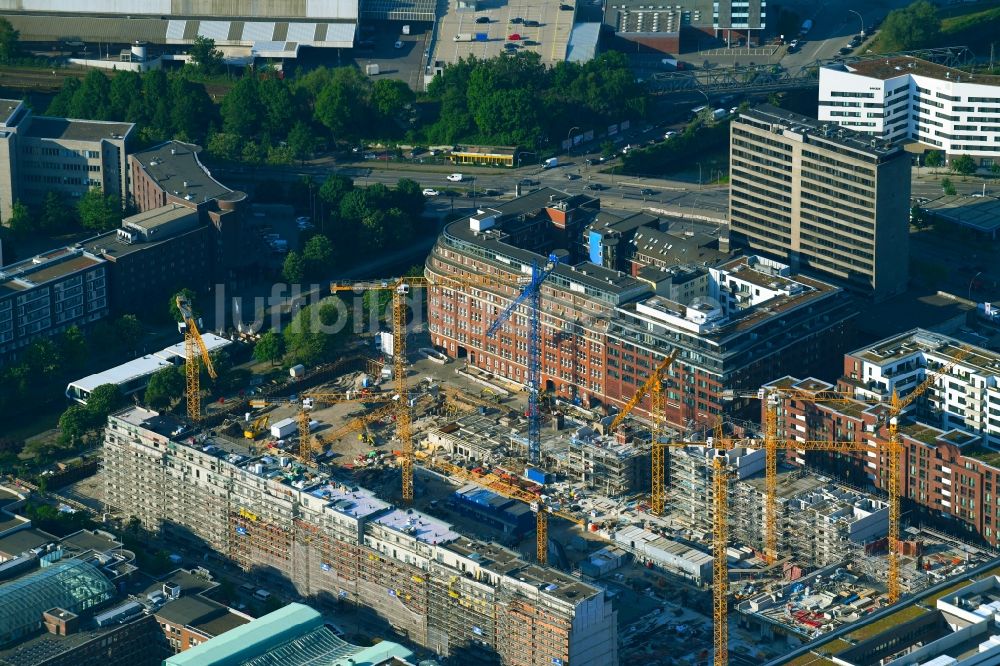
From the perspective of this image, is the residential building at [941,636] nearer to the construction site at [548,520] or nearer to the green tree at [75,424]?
the construction site at [548,520]

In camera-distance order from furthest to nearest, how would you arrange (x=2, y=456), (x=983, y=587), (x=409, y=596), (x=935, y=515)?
(x=2, y=456)
(x=935, y=515)
(x=409, y=596)
(x=983, y=587)

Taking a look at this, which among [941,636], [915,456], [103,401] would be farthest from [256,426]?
[941,636]

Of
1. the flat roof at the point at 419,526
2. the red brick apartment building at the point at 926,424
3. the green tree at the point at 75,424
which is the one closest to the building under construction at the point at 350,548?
the flat roof at the point at 419,526

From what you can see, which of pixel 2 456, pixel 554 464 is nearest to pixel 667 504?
pixel 554 464

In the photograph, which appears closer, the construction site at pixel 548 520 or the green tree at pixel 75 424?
the construction site at pixel 548 520

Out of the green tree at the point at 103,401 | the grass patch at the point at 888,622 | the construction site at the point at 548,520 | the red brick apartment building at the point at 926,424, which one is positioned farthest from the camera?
the green tree at the point at 103,401

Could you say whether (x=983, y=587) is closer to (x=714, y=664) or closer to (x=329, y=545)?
(x=714, y=664)

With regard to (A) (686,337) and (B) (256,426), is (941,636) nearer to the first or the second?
(A) (686,337)
